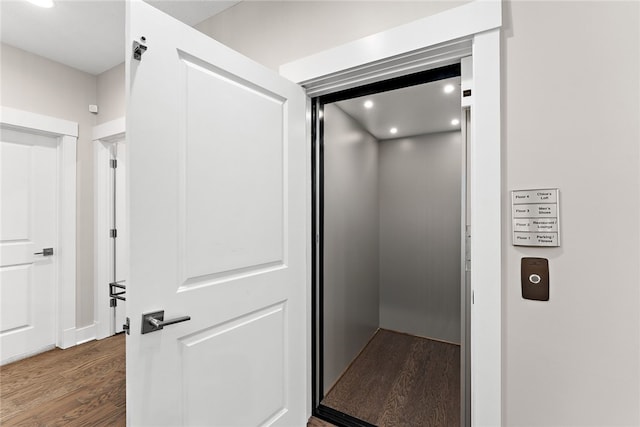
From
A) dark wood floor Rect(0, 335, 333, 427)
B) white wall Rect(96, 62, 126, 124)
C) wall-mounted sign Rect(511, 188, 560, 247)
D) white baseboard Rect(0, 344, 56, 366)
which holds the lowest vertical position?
dark wood floor Rect(0, 335, 333, 427)

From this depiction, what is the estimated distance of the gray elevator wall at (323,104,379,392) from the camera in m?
2.03

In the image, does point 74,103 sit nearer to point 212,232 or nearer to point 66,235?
point 66,235

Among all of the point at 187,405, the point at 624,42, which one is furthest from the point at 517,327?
the point at 187,405

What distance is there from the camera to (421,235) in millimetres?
3012

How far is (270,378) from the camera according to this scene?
1386 millimetres

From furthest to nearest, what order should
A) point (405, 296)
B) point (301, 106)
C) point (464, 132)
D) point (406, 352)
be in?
point (405, 296), point (406, 352), point (301, 106), point (464, 132)

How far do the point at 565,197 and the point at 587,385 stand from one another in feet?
2.06

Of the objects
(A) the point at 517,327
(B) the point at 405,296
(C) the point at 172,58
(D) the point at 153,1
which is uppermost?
(D) the point at 153,1

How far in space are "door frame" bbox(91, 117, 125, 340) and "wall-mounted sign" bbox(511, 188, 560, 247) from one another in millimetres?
3360

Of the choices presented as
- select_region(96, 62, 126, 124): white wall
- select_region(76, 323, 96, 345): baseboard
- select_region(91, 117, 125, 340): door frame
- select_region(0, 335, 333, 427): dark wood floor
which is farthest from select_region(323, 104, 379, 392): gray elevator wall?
select_region(76, 323, 96, 345): baseboard

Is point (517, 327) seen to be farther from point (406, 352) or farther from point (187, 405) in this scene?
point (406, 352)

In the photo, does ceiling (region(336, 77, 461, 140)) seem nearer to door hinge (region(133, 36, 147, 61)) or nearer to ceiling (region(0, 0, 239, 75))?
ceiling (region(0, 0, 239, 75))

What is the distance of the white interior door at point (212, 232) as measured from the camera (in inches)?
37.0

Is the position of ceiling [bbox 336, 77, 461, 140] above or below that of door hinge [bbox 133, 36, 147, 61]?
above
